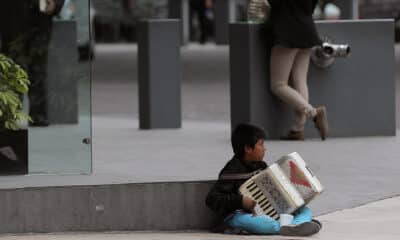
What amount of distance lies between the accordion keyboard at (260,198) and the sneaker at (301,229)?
0.19 m

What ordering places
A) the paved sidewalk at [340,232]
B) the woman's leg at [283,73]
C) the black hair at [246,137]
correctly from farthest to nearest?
1. the woman's leg at [283,73]
2. the black hair at [246,137]
3. the paved sidewalk at [340,232]

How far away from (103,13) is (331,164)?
40.1 metres

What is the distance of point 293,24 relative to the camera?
12531 millimetres

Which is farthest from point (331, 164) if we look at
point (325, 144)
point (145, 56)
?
point (145, 56)

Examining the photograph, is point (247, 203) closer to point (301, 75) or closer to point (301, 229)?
point (301, 229)

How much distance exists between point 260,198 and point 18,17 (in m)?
2.71

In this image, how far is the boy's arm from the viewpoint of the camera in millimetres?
8219

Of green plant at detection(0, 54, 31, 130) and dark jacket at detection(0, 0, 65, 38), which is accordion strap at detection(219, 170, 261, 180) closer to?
green plant at detection(0, 54, 31, 130)

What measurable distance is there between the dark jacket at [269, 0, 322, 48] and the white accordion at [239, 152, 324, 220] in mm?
4255

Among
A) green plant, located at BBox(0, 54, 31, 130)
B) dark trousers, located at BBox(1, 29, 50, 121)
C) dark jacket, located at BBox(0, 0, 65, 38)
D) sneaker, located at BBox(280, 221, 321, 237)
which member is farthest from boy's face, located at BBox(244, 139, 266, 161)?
dark jacket, located at BBox(0, 0, 65, 38)

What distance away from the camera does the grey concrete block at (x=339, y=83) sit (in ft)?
42.2

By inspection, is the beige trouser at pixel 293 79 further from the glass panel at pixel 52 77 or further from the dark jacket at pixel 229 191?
the dark jacket at pixel 229 191

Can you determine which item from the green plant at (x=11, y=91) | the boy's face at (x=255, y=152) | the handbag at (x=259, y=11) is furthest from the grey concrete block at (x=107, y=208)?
the handbag at (x=259, y=11)

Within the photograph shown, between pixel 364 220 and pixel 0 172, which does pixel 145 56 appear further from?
pixel 364 220
